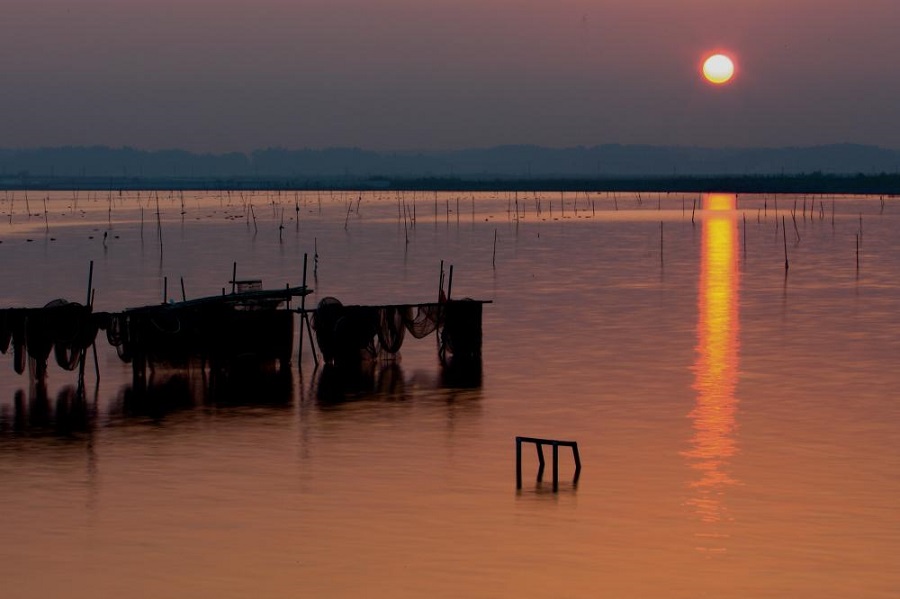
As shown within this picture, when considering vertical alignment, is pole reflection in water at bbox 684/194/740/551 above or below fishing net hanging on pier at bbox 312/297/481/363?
below

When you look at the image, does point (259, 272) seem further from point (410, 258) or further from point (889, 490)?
point (889, 490)

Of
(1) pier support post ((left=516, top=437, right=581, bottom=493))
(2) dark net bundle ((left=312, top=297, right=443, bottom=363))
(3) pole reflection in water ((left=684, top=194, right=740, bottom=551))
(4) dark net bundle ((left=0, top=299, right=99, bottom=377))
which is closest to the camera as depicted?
(3) pole reflection in water ((left=684, top=194, right=740, bottom=551))

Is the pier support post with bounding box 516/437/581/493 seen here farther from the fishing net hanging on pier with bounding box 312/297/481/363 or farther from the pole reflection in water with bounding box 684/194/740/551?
the fishing net hanging on pier with bounding box 312/297/481/363

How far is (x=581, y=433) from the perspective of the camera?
93.6 feet

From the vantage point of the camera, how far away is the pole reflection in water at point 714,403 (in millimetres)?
22469

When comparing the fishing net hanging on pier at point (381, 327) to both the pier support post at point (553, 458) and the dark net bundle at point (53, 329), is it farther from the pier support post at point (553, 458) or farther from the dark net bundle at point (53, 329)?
the pier support post at point (553, 458)

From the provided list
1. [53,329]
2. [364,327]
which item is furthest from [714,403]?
[53,329]

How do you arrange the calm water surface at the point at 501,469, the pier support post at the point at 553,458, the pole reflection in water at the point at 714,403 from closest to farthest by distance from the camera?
the calm water surface at the point at 501,469 → the pole reflection in water at the point at 714,403 → the pier support post at the point at 553,458

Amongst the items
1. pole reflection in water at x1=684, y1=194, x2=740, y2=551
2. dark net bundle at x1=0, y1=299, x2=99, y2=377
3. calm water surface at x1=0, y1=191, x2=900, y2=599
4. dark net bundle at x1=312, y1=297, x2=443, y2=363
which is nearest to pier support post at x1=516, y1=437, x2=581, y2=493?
calm water surface at x1=0, y1=191, x2=900, y2=599

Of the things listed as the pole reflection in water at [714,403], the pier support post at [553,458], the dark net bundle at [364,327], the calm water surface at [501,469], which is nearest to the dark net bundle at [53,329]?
the calm water surface at [501,469]

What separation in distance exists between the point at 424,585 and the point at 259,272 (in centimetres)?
6274

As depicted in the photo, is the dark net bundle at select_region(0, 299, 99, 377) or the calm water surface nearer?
the calm water surface

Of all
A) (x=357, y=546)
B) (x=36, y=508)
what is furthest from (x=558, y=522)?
(x=36, y=508)

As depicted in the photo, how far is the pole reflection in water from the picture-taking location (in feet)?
73.7
